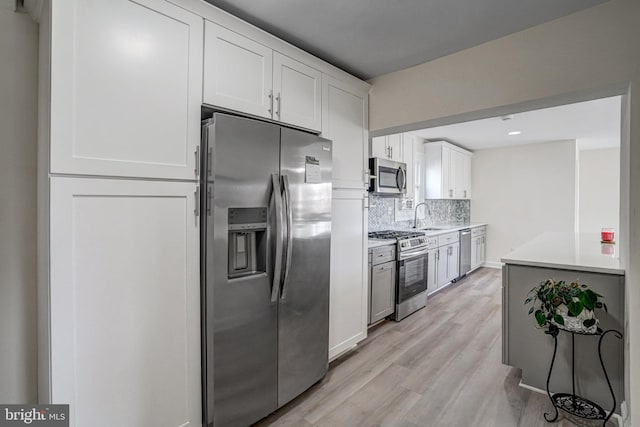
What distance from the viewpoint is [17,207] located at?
153 cm

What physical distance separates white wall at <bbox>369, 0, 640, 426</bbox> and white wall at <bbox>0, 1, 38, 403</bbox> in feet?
7.77

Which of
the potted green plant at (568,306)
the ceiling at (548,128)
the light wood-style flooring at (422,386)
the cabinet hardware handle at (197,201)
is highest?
the ceiling at (548,128)

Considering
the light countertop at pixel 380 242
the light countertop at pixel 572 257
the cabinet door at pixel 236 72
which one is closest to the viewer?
the cabinet door at pixel 236 72

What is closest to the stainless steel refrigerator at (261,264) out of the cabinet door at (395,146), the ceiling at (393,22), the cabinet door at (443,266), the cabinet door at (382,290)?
the ceiling at (393,22)

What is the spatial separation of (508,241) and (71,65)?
7.05 m

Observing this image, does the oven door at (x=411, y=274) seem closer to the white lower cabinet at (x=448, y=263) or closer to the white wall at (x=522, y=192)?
the white lower cabinet at (x=448, y=263)

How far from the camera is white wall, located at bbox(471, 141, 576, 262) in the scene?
5.62 meters

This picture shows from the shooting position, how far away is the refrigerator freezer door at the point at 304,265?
6.19ft

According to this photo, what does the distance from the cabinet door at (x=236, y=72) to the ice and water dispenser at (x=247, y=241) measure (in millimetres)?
608

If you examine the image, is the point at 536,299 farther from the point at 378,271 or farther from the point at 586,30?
the point at 586,30

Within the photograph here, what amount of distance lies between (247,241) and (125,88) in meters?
0.94

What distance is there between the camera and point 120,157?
1.33m

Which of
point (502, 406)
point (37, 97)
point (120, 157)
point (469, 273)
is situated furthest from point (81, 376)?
point (469, 273)

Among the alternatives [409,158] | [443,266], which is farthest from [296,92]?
[443,266]
